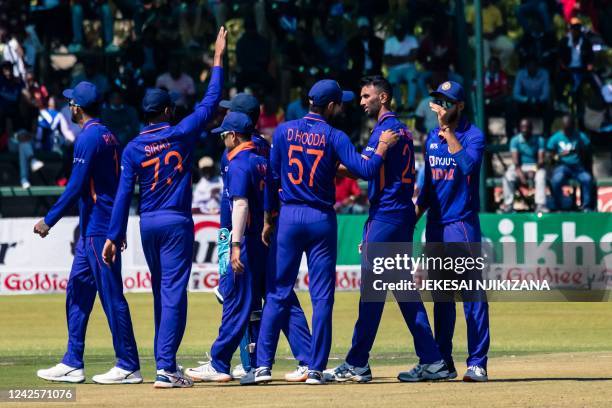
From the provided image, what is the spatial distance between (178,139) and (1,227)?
12224 mm

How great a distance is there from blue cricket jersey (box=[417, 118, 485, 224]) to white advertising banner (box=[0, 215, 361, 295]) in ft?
36.9

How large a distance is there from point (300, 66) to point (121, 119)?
13.7ft

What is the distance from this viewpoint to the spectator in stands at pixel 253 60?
1097 inches

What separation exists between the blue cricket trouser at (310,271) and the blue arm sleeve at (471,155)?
3.49 ft

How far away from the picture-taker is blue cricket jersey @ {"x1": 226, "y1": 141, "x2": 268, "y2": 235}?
11328 millimetres

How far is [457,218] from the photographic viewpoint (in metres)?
11.4

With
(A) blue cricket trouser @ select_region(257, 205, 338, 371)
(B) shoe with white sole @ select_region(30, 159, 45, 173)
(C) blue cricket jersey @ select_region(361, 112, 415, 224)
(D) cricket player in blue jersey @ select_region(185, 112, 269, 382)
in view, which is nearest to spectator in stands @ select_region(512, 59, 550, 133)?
(B) shoe with white sole @ select_region(30, 159, 45, 173)

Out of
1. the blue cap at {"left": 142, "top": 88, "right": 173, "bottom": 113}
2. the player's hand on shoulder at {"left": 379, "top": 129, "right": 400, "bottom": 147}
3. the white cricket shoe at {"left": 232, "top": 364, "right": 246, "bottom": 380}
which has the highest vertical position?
the blue cap at {"left": 142, "top": 88, "right": 173, "bottom": 113}

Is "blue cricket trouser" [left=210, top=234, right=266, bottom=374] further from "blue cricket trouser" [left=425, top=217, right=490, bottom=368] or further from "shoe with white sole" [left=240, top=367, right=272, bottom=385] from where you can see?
"blue cricket trouser" [left=425, top=217, right=490, bottom=368]

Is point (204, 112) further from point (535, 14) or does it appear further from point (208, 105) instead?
point (535, 14)

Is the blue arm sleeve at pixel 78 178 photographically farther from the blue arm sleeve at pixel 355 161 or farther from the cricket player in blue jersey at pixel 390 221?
the cricket player in blue jersey at pixel 390 221

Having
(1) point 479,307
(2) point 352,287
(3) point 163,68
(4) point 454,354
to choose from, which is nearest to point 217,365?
(1) point 479,307

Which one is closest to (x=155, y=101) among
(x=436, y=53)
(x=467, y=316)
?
(x=467, y=316)

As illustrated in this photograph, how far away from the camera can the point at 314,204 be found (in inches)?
441
